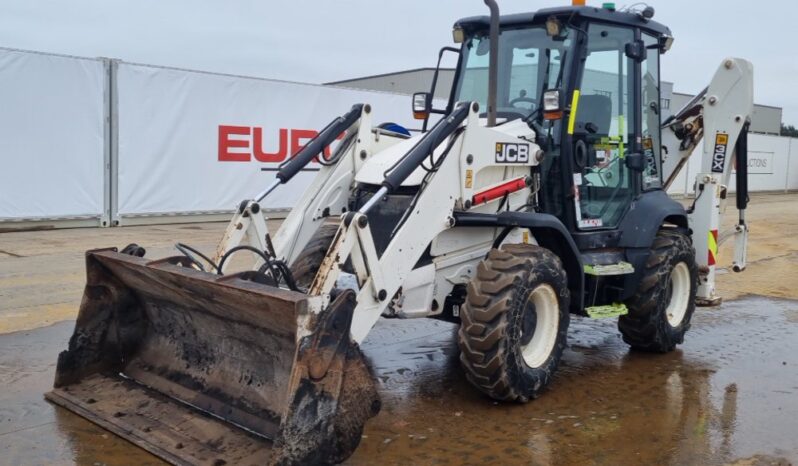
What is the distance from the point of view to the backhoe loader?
4.13 metres

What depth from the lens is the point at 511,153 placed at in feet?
17.9

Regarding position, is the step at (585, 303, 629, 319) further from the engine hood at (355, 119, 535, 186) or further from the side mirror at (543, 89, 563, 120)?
the side mirror at (543, 89, 563, 120)

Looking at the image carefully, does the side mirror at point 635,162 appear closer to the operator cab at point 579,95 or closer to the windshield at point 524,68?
the operator cab at point 579,95

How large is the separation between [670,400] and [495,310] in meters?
1.60

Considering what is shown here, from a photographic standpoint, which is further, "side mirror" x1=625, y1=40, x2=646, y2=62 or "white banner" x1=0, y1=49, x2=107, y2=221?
"white banner" x1=0, y1=49, x2=107, y2=221

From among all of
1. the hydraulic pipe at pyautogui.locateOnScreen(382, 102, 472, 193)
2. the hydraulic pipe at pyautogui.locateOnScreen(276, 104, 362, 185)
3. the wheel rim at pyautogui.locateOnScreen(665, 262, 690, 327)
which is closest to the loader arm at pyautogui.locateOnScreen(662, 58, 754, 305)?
the wheel rim at pyautogui.locateOnScreen(665, 262, 690, 327)

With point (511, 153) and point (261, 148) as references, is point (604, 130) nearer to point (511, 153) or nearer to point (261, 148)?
point (511, 153)

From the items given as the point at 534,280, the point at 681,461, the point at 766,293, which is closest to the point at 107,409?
the point at 534,280

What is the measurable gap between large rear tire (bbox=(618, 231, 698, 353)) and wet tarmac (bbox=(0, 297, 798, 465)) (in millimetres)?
187

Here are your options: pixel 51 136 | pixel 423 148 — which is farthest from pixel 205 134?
pixel 423 148

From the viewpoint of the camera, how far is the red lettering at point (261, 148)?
660 inches

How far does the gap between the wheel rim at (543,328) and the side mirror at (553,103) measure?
48.3 inches

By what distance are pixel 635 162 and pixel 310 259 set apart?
8.94ft

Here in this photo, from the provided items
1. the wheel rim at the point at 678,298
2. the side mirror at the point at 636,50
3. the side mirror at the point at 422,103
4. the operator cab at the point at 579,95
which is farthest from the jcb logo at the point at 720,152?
the side mirror at the point at 422,103
